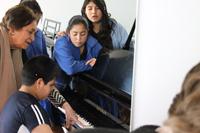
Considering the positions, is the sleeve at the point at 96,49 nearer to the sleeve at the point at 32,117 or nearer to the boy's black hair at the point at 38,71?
the boy's black hair at the point at 38,71

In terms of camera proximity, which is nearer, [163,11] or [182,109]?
[182,109]

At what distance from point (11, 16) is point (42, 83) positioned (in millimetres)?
442

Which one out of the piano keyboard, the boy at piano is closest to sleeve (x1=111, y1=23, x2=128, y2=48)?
the boy at piano

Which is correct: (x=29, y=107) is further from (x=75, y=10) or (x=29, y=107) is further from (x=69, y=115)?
(x=75, y=10)

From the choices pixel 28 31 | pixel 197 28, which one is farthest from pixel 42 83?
pixel 197 28

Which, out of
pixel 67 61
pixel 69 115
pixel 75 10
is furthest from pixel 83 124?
pixel 75 10

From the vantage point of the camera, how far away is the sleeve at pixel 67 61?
6.44 ft

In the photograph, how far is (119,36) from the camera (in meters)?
1.68

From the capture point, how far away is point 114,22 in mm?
1689

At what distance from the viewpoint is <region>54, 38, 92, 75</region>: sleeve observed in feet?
6.44

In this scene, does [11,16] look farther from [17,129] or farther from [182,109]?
[182,109]

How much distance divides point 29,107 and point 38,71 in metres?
0.22

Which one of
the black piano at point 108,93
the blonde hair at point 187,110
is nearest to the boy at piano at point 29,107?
the black piano at point 108,93

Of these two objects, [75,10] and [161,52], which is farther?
[75,10]
